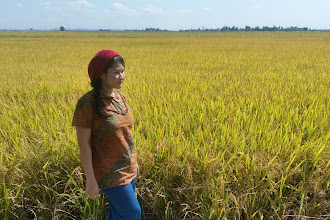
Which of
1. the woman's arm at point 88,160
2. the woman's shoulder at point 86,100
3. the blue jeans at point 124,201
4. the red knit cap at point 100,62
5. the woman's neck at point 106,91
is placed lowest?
the blue jeans at point 124,201

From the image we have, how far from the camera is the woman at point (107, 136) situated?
3.54 feet

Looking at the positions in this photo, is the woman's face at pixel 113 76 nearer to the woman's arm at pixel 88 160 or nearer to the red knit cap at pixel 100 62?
the red knit cap at pixel 100 62

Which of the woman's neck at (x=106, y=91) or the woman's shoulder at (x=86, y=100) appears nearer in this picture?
the woman's shoulder at (x=86, y=100)

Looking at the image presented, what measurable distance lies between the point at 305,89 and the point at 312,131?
1.88m

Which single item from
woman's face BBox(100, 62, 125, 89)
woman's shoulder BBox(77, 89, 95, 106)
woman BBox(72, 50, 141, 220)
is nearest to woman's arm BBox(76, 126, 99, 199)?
woman BBox(72, 50, 141, 220)

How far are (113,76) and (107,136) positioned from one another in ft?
0.97

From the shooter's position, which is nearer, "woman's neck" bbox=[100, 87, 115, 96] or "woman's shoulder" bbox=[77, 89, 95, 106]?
"woman's shoulder" bbox=[77, 89, 95, 106]

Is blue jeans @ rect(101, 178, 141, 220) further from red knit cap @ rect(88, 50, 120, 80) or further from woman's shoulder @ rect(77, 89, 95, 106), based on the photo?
red knit cap @ rect(88, 50, 120, 80)

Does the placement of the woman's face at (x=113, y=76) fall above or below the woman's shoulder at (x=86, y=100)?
above

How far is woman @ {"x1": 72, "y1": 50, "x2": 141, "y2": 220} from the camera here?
1079mm

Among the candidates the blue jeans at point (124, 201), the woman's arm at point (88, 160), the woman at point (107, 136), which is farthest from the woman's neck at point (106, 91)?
the blue jeans at point (124, 201)

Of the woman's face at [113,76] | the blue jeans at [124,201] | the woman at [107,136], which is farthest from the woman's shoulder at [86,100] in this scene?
the blue jeans at [124,201]

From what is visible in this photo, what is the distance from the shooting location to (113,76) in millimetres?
1110

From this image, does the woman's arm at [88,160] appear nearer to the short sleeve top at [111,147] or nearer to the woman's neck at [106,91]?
the short sleeve top at [111,147]
